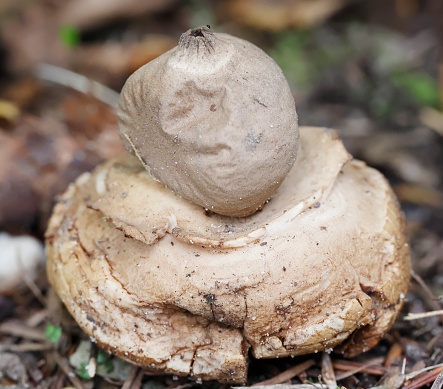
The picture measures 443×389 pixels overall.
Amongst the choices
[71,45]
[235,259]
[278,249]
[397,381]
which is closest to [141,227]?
[235,259]

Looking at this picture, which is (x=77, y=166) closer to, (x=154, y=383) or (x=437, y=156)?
(x=154, y=383)

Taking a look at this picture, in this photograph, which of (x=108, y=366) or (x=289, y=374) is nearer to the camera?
(x=289, y=374)

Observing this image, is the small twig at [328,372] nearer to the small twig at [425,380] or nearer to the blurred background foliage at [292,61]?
the small twig at [425,380]

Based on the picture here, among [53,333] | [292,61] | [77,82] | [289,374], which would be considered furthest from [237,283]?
[292,61]

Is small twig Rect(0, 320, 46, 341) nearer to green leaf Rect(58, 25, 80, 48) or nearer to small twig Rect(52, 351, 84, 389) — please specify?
small twig Rect(52, 351, 84, 389)

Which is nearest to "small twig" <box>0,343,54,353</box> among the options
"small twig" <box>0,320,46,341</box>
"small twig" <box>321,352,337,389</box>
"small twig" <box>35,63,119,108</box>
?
"small twig" <box>0,320,46,341</box>

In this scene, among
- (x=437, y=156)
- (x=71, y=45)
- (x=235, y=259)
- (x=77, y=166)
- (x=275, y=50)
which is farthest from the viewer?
(x=275, y=50)

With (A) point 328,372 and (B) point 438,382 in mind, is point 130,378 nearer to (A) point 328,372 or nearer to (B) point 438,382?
(A) point 328,372
